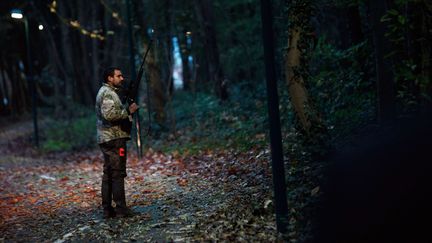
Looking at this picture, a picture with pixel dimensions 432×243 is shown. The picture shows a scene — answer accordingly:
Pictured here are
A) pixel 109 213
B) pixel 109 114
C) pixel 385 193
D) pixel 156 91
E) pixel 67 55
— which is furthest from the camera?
pixel 67 55

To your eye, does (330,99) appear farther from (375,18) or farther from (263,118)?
(375,18)

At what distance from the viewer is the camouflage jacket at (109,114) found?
8.22 metres

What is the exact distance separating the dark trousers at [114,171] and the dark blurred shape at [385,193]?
3371 mm

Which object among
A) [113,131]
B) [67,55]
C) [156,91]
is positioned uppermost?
[67,55]

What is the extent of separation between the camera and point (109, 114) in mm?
8188

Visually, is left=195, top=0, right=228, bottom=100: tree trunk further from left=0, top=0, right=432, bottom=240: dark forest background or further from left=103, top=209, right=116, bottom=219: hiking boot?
left=103, top=209, right=116, bottom=219: hiking boot

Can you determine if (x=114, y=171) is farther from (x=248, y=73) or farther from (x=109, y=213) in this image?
(x=248, y=73)

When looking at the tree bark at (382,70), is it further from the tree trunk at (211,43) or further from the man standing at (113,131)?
the tree trunk at (211,43)

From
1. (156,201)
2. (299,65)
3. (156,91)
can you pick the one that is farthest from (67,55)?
(299,65)

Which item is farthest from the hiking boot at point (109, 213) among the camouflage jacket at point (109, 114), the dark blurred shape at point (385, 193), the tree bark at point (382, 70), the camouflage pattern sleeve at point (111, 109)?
the tree bark at point (382, 70)

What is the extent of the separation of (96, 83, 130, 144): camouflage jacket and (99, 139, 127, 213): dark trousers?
0.11m

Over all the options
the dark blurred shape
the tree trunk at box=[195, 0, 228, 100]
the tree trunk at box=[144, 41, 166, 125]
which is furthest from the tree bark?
the tree trunk at box=[195, 0, 228, 100]

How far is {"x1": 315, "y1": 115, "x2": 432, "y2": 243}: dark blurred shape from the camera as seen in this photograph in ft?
17.3

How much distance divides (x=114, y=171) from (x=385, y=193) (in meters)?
4.43
